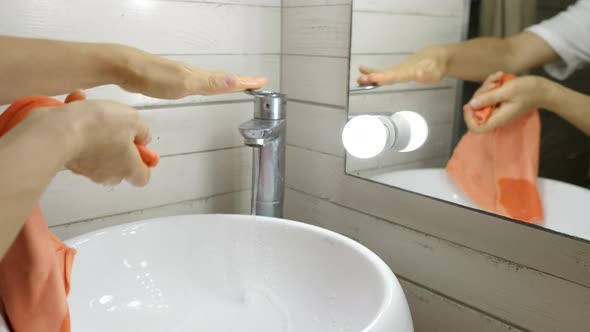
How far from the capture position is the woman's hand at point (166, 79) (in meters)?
0.84

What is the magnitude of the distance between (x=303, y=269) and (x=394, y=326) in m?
0.28

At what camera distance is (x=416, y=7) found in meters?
0.98

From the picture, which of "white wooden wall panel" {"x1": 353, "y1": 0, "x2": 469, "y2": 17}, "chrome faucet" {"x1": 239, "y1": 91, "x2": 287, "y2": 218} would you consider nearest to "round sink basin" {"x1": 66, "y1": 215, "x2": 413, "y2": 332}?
"chrome faucet" {"x1": 239, "y1": 91, "x2": 287, "y2": 218}

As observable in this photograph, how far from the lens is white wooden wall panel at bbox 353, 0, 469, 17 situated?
3.03ft

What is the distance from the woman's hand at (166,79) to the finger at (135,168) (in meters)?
0.21

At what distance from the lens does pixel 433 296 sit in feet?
3.10

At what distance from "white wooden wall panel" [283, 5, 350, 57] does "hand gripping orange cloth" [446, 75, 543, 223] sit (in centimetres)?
32

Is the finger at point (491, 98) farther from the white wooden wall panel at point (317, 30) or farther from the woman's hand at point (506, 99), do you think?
the white wooden wall panel at point (317, 30)

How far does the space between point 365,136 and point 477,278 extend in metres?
0.33

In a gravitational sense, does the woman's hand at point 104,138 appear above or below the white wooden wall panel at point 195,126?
above

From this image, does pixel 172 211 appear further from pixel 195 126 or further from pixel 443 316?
pixel 443 316

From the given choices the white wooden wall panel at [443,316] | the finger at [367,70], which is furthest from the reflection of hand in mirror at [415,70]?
the white wooden wall panel at [443,316]

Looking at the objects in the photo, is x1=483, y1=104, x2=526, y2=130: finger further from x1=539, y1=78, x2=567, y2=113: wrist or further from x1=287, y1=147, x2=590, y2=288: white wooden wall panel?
x1=287, y1=147, x2=590, y2=288: white wooden wall panel

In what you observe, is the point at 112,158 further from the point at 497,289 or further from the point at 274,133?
the point at 497,289
